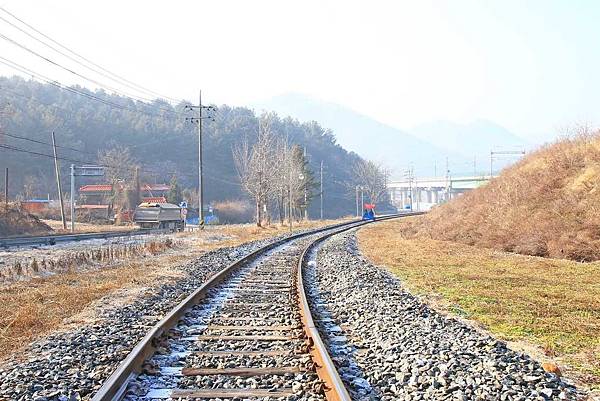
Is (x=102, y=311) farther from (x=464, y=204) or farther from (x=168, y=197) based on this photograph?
(x=168, y=197)

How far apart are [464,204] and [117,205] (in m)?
52.1

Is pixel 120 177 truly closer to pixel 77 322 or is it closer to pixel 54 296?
pixel 54 296

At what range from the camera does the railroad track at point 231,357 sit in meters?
5.71

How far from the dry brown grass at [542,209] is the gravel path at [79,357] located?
15.1 meters

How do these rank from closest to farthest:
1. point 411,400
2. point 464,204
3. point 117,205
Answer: point 411,400 < point 464,204 < point 117,205

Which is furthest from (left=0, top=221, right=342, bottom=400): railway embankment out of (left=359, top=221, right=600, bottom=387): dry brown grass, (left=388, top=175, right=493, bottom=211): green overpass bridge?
(left=388, top=175, right=493, bottom=211): green overpass bridge

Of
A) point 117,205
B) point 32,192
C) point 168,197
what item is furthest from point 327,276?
point 32,192

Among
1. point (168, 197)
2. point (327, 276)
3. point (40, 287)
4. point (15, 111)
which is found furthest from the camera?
point (15, 111)

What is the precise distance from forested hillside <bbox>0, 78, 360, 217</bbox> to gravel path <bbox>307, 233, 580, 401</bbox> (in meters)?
78.1

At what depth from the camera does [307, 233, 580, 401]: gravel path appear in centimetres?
569

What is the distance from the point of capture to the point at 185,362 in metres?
6.87

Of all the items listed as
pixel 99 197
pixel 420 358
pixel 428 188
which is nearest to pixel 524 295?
pixel 420 358

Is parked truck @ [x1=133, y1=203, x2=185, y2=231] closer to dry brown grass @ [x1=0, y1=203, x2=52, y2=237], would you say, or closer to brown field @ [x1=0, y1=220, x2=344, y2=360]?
dry brown grass @ [x1=0, y1=203, x2=52, y2=237]

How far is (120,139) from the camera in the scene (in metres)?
117
